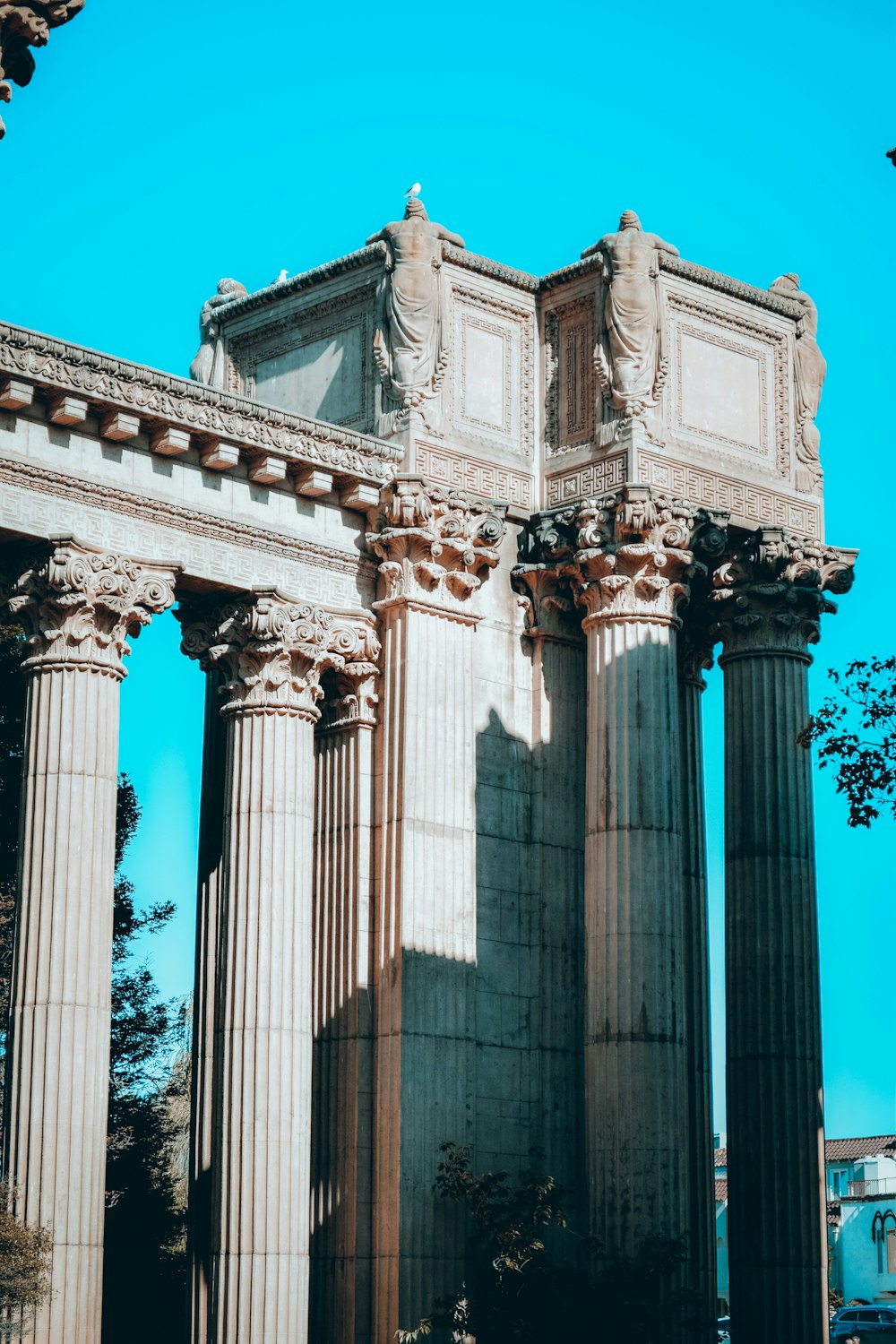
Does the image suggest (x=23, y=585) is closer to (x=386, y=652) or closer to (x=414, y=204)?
(x=386, y=652)

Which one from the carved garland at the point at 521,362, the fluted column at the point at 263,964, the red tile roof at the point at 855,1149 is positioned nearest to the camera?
the fluted column at the point at 263,964

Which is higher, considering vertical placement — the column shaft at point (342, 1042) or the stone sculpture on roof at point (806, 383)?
the stone sculpture on roof at point (806, 383)

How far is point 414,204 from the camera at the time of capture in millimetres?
43281

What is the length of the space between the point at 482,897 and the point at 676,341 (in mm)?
10189

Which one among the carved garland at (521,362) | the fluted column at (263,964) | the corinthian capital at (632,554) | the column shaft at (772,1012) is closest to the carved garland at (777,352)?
the carved garland at (521,362)

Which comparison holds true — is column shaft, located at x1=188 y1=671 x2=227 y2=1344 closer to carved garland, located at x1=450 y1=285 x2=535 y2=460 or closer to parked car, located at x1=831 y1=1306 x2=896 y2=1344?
carved garland, located at x1=450 y1=285 x2=535 y2=460

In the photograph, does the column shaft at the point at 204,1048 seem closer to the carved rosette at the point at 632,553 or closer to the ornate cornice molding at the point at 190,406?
the ornate cornice molding at the point at 190,406

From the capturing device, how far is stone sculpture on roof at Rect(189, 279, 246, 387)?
46938 millimetres

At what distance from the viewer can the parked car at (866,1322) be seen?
64.6 metres

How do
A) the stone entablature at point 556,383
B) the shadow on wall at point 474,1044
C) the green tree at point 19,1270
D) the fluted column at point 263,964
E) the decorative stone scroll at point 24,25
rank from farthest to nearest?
the stone entablature at point 556,383 < the shadow on wall at point 474,1044 < the fluted column at point 263,964 < the green tree at point 19,1270 < the decorative stone scroll at point 24,25

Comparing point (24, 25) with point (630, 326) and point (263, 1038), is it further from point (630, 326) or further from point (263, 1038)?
point (630, 326)

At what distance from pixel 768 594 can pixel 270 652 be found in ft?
30.4

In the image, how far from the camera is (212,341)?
155 ft

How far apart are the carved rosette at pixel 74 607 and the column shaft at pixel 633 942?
8.35 metres
